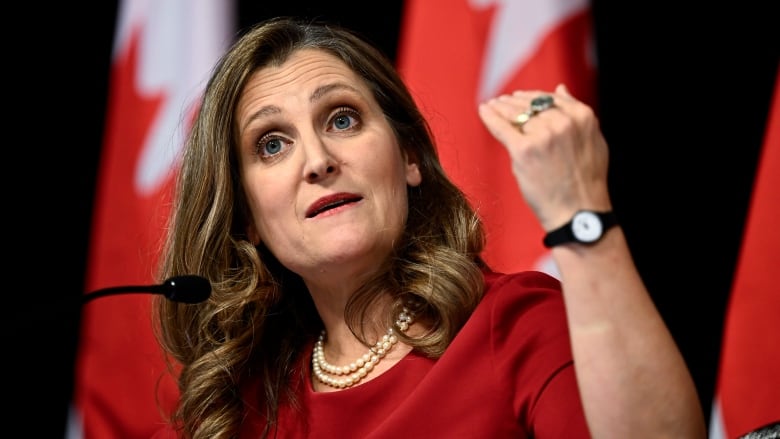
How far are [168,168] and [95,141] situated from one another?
0.47 m

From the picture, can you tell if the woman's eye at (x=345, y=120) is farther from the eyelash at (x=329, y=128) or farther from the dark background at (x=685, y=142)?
the dark background at (x=685, y=142)

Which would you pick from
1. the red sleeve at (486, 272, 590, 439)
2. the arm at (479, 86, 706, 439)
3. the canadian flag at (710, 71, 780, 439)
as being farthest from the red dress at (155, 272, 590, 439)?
the canadian flag at (710, 71, 780, 439)

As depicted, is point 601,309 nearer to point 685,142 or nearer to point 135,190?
point 685,142

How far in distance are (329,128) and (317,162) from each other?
13 centimetres

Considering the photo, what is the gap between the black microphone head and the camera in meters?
1.57

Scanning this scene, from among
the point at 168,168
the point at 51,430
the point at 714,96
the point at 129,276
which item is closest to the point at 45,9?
the point at 168,168

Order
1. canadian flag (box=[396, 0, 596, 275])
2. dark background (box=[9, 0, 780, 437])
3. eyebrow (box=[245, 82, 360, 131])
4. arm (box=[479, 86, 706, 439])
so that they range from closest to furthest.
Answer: arm (box=[479, 86, 706, 439]) < eyebrow (box=[245, 82, 360, 131]) < dark background (box=[9, 0, 780, 437]) < canadian flag (box=[396, 0, 596, 275])

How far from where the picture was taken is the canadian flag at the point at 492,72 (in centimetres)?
268

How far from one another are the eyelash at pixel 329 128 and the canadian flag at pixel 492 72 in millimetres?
654

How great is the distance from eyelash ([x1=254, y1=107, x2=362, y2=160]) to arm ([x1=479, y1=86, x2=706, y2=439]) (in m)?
0.62

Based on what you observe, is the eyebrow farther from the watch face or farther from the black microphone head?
the watch face

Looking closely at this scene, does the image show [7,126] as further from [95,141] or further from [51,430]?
[51,430]

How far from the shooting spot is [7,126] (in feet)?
10.4

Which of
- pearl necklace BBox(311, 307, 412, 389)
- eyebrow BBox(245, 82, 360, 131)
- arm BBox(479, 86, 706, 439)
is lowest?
pearl necklace BBox(311, 307, 412, 389)
